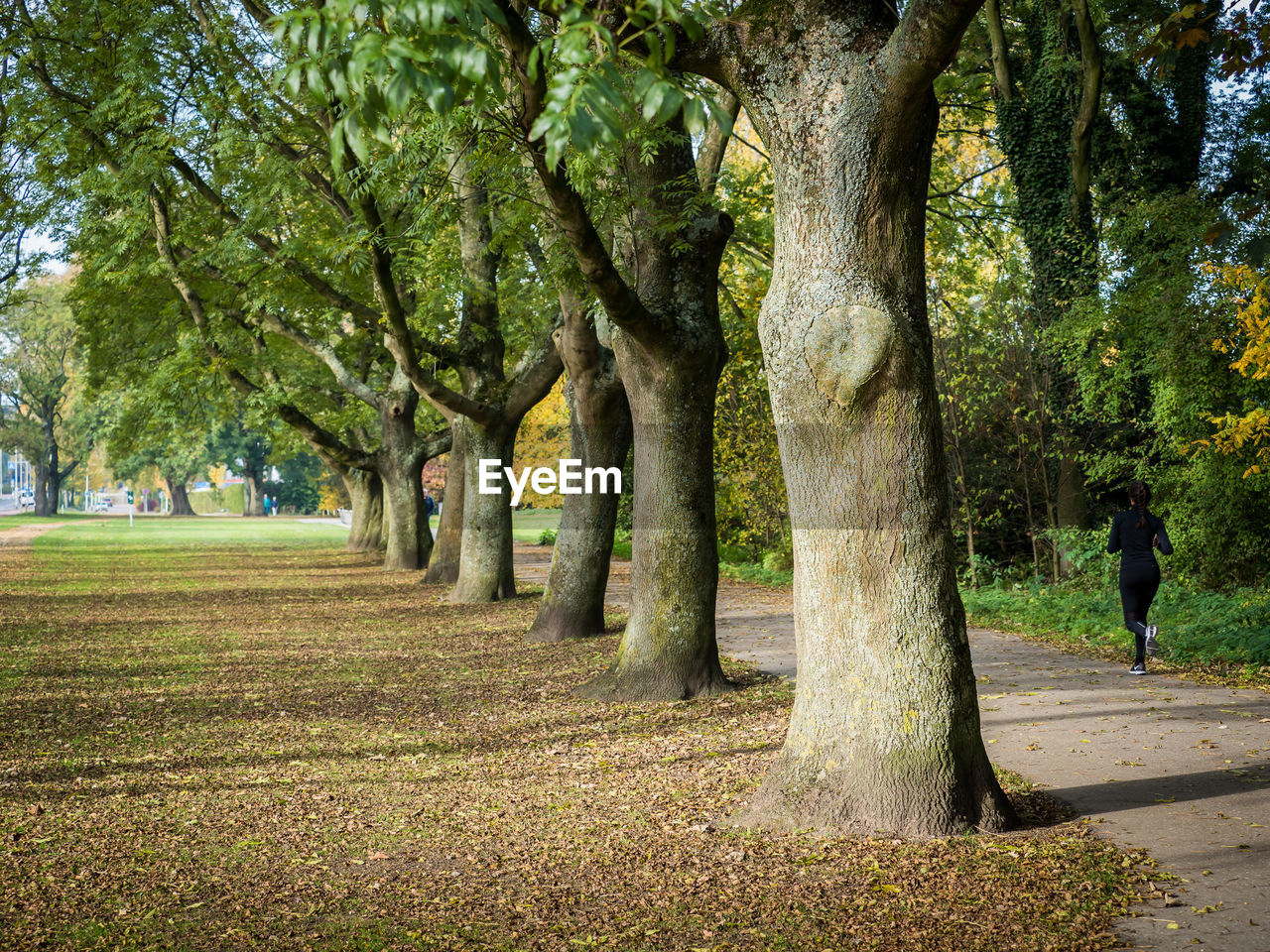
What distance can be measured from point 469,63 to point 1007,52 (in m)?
18.2

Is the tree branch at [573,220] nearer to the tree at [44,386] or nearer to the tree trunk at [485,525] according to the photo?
the tree trunk at [485,525]

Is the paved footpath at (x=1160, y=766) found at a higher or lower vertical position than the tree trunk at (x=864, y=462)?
lower

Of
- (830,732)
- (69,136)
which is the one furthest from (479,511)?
(830,732)

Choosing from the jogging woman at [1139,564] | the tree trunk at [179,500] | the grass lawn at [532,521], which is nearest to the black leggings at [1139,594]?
the jogging woman at [1139,564]

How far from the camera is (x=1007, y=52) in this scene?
18781mm

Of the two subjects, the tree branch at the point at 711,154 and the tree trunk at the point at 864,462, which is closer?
the tree trunk at the point at 864,462

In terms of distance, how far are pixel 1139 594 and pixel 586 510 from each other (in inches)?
234

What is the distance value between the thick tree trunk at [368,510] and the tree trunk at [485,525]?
15.4 m

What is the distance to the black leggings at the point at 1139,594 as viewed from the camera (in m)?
10.1

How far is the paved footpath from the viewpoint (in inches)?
176

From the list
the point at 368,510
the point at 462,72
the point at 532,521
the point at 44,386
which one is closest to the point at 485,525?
the point at 462,72

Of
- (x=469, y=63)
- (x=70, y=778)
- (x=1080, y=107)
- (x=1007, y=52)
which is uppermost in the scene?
(x=1007, y=52)

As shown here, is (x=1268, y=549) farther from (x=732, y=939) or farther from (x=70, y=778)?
(x=70, y=778)

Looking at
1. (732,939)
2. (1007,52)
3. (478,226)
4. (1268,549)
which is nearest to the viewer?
(732,939)
